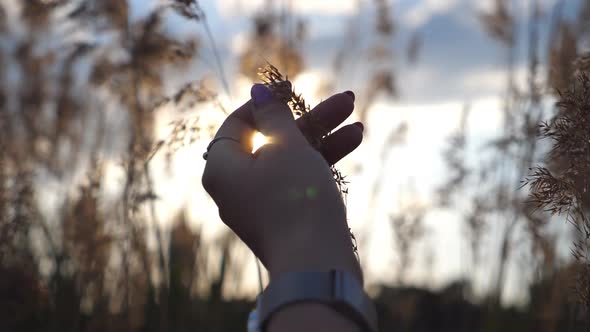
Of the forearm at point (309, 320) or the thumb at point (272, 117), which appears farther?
the thumb at point (272, 117)

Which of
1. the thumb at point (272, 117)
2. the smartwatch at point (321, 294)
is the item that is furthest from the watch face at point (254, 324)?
the thumb at point (272, 117)

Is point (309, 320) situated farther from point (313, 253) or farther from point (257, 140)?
point (257, 140)

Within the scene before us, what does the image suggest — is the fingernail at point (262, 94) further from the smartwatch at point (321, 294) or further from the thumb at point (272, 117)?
the smartwatch at point (321, 294)

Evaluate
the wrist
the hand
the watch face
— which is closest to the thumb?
the hand

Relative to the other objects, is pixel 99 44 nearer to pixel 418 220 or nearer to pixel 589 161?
pixel 418 220

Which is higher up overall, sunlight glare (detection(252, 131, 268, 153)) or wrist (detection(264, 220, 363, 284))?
sunlight glare (detection(252, 131, 268, 153))

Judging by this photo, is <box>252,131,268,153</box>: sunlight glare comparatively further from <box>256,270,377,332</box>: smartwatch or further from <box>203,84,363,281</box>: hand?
<box>256,270,377,332</box>: smartwatch
